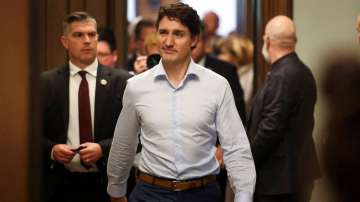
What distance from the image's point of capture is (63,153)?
131 inches

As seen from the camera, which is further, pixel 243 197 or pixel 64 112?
pixel 64 112

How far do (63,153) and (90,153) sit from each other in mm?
118

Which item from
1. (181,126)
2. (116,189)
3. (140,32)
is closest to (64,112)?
(116,189)

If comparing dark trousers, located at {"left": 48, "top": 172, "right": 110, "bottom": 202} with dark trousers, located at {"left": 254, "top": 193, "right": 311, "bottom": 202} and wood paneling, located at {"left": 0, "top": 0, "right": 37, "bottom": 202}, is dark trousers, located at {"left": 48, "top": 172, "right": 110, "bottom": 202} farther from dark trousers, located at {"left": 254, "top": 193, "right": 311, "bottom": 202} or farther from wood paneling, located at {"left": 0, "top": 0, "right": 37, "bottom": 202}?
wood paneling, located at {"left": 0, "top": 0, "right": 37, "bottom": 202}

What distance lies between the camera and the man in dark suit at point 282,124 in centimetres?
370

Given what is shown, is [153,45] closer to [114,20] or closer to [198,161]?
[114,20]

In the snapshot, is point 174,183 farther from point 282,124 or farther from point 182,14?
point 282,124

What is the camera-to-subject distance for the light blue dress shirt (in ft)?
8.75

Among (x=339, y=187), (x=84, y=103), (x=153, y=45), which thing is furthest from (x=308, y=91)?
(x=339, y=187)

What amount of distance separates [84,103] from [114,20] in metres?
1.45

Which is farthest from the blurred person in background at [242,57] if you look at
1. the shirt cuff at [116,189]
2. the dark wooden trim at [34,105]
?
the dark wooden trim at [34,105]


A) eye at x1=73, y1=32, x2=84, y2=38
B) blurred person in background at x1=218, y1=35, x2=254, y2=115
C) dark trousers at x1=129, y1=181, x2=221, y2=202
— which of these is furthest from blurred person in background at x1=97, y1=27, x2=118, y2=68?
blurred person in background at x1=218, y1=35, x2=254, y2=115

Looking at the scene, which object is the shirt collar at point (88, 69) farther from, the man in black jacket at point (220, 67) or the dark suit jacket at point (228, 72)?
the dark suit jacket at point (228, 72)

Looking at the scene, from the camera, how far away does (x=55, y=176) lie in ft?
11.4
